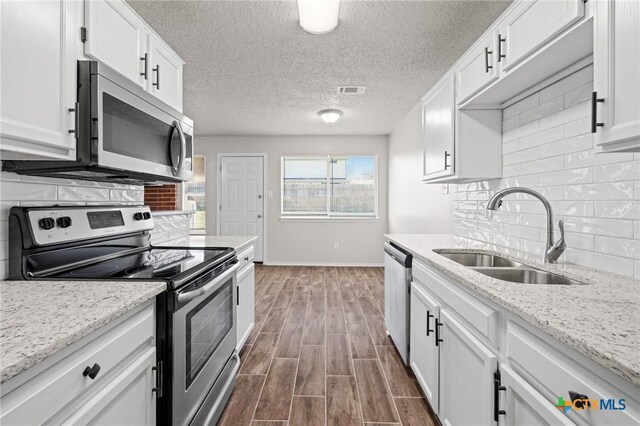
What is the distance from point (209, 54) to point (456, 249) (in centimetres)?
259

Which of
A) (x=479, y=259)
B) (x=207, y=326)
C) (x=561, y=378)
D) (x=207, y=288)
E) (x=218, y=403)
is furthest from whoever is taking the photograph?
(x=479, y=259)

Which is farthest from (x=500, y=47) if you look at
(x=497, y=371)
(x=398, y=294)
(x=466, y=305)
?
(x=398, y=294)

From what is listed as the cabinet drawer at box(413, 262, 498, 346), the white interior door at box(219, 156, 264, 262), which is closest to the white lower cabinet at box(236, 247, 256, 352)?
the cabinet drawer at box(413, 262, 498, 346)

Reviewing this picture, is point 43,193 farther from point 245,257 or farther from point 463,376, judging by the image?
point 463,376

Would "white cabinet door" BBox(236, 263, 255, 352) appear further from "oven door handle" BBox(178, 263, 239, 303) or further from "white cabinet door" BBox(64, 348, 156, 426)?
"white cabinet door" BBox(64, 348, 156, 426)

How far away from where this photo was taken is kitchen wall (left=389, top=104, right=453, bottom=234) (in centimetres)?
354

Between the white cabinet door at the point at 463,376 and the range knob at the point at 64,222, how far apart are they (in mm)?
1723

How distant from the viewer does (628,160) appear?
1.25m

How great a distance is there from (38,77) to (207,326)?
3.80ft

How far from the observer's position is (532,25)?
1.35m

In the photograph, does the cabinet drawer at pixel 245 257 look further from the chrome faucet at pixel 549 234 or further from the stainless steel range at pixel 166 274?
the chrome faucet at pixel 549 234

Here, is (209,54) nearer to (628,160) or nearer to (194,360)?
(194,360)

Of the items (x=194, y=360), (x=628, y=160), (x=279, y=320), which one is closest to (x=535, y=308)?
(x=628, y=160)

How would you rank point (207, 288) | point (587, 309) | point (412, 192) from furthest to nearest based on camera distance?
point (412, 192), point (207, 288), point (587, 309)
